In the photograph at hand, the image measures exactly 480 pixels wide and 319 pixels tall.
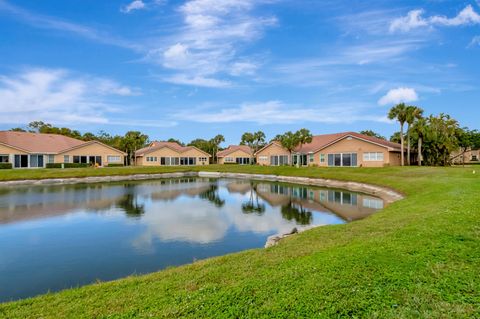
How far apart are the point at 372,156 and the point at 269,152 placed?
69.0ft

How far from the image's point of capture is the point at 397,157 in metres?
40.7

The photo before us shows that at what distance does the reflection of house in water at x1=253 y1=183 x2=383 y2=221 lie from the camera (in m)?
18.0

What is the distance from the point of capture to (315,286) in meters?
5.05

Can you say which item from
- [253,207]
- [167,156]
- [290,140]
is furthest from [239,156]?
[253,207]

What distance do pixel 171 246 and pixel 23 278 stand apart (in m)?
4.58

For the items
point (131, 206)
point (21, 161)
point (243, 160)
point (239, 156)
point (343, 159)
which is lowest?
point (131, 206)

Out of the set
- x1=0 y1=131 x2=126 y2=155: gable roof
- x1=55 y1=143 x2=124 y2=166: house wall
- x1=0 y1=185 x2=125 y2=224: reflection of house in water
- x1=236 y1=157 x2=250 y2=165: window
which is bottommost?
x1=0 y1=185 x2=125 y2=224: reflection of house in water

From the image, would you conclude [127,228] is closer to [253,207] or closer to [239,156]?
[253,207]

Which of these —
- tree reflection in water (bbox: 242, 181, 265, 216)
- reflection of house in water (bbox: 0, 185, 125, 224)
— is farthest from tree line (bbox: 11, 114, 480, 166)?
reflection of house in water (bbox: 0, 185, 125, 224)

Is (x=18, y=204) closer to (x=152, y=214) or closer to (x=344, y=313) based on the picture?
(x=152, y=214)

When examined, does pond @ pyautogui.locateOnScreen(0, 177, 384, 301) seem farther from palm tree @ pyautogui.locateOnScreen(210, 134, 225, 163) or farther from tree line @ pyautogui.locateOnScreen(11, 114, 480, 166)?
palm tree @ pyautogui.locateOnScreen(210, 134, 225, 163)

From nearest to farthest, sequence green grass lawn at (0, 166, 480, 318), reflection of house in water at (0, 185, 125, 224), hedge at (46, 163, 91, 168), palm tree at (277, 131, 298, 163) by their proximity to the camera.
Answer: green grass lawn at (0, 166, 480, 318) → reflection of house in water at (0, 185, 125, 224) → hedge at (46, 163, 91, 168) → palm tree at (277, 131, 298, 163)

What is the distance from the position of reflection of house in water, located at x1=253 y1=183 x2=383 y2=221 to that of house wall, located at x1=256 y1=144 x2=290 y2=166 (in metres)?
26.7

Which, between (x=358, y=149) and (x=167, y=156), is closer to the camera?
(x=358, y=149)
